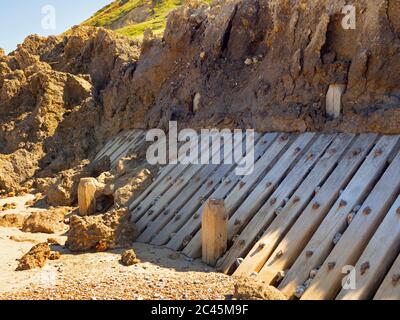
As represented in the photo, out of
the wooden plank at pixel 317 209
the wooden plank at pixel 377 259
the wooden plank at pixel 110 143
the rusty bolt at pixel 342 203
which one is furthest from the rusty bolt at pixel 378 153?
the wooden plank at pixel 110 143

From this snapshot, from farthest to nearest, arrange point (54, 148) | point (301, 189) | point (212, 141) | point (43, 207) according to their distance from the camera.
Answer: point (54, 148) → point (43, 207) → point (212, 141) → point (301, 189)

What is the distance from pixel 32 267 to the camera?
5227 millimetres

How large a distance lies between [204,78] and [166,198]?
102 inches

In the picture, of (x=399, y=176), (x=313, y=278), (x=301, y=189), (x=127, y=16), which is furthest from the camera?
(x=127, y=16)

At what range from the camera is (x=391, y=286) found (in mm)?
3648

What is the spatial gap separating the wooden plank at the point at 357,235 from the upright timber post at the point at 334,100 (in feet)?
3.88

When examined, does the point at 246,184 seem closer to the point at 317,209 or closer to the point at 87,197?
the point at 317,209

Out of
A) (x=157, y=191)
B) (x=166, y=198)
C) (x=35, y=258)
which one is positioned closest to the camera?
(x=35, y=258)

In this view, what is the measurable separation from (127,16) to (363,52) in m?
40.9

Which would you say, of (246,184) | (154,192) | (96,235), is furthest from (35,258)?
(246,184)

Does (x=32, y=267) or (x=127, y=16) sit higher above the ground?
(x=127, y=16)

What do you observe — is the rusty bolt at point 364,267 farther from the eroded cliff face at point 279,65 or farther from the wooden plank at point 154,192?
the wooden plank at point 154,192
